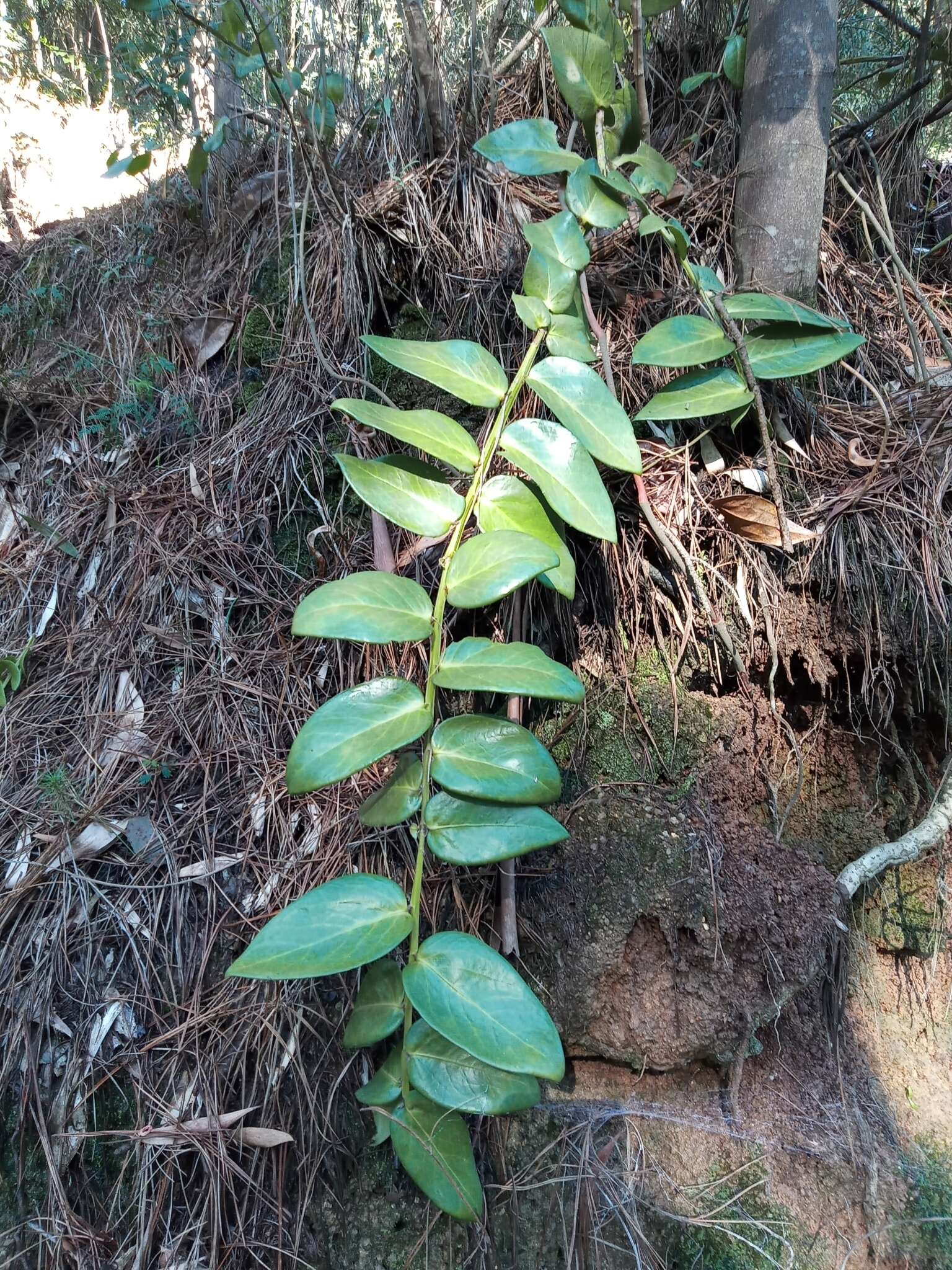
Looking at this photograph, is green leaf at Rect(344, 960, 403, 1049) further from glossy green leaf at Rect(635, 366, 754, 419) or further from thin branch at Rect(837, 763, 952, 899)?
glossy green leaf at Rect(635, 366, 754, 419)

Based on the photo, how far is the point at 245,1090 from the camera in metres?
1.10

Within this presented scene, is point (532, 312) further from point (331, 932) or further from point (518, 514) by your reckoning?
point (331, 932)

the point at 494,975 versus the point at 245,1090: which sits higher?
the point at 494,975

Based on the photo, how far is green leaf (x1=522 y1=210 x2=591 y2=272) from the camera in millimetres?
1227

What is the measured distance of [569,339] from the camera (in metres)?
1.21

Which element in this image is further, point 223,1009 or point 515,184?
point 515,184

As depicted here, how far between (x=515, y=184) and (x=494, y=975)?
160 centimetres

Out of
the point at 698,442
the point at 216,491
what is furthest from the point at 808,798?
the point at 216,491

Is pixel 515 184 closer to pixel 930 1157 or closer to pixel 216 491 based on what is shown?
pixel 216 491

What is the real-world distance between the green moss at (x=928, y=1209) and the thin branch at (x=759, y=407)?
3.50 feet

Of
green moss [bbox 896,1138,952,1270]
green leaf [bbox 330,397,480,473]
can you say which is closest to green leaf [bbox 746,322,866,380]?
green leaf [bbox 330,397,480,473]

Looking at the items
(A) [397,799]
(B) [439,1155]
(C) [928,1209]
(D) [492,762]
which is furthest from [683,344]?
(C) [928,1209]

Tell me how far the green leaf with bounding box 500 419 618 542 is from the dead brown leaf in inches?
15.4

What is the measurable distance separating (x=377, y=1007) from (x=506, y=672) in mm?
501
